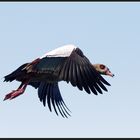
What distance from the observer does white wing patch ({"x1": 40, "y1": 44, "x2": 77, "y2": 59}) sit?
15797 millimetres

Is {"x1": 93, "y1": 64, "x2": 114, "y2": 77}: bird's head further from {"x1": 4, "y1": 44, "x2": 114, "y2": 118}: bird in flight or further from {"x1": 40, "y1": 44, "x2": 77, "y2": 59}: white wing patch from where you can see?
{"x1": 40, "y1": 44, "x2": 77, "y2": 59}: white wing patch

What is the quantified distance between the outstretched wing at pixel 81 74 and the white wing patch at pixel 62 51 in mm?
148

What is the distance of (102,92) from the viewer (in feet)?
47.4

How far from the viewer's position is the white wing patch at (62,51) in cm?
1580

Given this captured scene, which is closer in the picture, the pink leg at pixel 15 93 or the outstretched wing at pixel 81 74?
the outstretched wing at pixel 81 74

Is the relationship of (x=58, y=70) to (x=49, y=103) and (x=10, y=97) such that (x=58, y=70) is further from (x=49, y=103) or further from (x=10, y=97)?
(x=49, y=103)

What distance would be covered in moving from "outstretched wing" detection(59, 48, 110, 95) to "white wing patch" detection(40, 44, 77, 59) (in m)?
0.15

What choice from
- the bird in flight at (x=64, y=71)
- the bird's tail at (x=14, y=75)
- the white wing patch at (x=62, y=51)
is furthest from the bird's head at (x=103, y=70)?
the bird's tail at (x=14, y=75)

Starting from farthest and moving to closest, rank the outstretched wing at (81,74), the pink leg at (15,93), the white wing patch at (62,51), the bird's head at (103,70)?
1. the bird's head at (103,70)
2. the pink leg at (15,93)
3. the white wing patch at (62,51)
4. the outstretched wing at (81,74)

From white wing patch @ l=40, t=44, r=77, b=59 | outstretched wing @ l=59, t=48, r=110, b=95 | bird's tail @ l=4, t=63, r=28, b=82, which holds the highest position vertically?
white wing patch @ l=40, t=44, r=77, b=59

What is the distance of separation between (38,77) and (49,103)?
11.0 ft

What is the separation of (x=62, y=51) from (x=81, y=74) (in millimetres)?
1121

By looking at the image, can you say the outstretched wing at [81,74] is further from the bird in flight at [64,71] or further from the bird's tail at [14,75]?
the bird's tail at [14,75]

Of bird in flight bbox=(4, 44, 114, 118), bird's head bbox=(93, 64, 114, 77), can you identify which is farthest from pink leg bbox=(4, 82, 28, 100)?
bird's head bbox=(93, 64, 114, 77)
